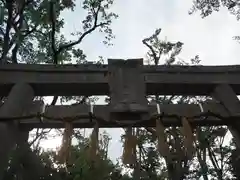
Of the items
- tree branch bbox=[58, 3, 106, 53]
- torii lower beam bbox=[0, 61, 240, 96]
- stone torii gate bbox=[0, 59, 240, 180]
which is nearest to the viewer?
stone torii gate bbox=[0, 59, 240, 180]

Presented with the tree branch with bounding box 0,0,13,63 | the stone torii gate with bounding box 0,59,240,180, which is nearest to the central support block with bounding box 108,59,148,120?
the stone torii gate with bounding box 0,59,240,180

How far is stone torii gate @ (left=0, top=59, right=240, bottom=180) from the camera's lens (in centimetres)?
366

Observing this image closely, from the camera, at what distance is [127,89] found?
3908 millimetres

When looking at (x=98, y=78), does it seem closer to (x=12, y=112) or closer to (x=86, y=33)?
(x=12, y=112)

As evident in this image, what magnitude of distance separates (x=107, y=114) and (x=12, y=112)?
97 centimetres

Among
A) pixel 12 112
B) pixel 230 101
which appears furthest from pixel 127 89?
pixel 12 112

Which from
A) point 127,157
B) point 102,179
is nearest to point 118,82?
point 127,157

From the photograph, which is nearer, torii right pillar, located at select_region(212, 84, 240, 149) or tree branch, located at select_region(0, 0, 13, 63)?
torii right pillar, located at select_region(212, 84, 240, 149)

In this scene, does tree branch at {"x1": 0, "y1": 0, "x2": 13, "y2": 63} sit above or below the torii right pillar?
above

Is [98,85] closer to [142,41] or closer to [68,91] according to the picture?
[68,91]

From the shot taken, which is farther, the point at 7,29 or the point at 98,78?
the point at 7,29

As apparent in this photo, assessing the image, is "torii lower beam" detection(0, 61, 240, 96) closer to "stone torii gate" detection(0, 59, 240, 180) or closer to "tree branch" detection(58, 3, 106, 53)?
"stone torii gate" detection(0, 59, 240, 180)

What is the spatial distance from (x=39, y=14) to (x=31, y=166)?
17.8 feet

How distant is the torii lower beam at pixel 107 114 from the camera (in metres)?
3.69
